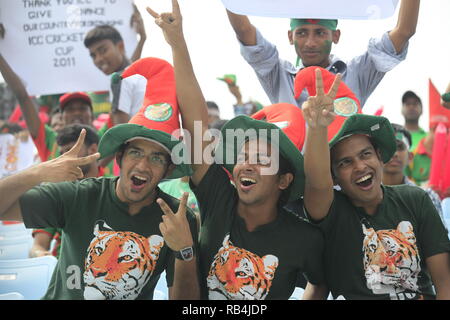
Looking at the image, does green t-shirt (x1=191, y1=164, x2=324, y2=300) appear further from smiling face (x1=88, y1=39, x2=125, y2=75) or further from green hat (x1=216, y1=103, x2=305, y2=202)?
smiling face (x1=88, y1=39, x2=125, y2=75)

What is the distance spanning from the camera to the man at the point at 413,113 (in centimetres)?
511

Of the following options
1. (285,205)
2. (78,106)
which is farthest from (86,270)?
(78,106)

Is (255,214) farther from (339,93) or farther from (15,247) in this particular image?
(15,247)

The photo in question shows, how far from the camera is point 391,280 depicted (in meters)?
2.28

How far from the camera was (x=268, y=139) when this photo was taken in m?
2.36

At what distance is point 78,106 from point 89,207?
79.7 inches

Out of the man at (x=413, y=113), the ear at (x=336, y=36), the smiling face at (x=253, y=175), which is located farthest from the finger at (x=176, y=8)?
the man at (x=413, y=113)

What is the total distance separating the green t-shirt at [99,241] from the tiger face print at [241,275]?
7.1 inches

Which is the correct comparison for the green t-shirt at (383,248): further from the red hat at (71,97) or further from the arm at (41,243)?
the red hat at (71,97)

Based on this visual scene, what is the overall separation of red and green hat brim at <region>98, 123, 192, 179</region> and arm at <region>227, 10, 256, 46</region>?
33.3 inches

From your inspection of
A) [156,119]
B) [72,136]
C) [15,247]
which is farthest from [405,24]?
[15,247]

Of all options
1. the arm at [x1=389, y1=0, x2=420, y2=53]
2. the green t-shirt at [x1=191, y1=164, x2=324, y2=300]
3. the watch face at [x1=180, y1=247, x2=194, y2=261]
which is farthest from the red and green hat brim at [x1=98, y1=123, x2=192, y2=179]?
the arm at [x1=389, y1=0, x2=420, y2=53]
